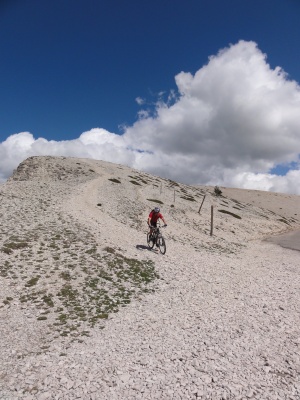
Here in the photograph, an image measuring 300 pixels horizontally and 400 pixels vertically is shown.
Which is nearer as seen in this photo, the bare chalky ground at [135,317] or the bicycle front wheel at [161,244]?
the bare chalky ground at [135,317]

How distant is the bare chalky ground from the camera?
28.0 ft

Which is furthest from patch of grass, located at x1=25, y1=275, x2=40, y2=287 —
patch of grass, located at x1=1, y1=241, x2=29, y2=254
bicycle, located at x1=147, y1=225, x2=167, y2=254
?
bicycle, located at x1=147, y1=225, x2=167, y2=254

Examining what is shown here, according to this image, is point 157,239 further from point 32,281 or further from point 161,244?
point 32,281

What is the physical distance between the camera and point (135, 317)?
12797 millimetres

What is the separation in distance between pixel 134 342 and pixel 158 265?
32.0ft

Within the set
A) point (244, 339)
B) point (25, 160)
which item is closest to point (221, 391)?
point (244, 339)

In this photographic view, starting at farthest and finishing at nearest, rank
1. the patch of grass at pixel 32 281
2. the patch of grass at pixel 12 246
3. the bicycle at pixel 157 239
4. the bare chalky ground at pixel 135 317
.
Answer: the bicycle at pixel 157 239 → the patch of grass at pixel 12 246 → the patch of grass at pixel 32 281 → the bare chalky ground at pixel 135 317

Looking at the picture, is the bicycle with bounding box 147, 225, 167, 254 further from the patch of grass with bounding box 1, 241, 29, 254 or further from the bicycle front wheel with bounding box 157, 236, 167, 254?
the patch of grass with bounding box 1, 241, 29, 254

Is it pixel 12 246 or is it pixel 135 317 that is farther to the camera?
pixel 12 246

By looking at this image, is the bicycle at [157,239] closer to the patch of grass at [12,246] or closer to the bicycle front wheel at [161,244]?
the bicycle front wheel at [161,244]

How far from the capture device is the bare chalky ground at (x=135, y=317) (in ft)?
28.0

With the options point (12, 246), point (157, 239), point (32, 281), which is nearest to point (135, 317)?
point (32, 281)

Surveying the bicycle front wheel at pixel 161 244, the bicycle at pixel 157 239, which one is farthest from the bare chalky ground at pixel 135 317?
the bicycle at pixel 157 239

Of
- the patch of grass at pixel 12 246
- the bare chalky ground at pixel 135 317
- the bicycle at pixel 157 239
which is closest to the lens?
the bare chalky ground at pixel 135 317
